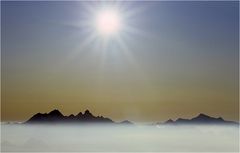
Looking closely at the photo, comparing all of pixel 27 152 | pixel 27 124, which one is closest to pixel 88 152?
pixel 27 152

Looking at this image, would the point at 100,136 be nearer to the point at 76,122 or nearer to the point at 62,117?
the point at 76,122

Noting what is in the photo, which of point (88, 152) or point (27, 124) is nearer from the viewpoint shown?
point (88, 152)

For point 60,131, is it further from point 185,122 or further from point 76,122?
point 185,122

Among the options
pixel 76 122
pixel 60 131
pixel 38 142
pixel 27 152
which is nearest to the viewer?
pixel 27 152

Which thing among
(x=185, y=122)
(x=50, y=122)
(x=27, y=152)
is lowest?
(x=27, y=152)

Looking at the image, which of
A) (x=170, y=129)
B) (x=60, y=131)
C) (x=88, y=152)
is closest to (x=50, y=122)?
(x=60, y=131)

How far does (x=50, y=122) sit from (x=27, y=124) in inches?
1149

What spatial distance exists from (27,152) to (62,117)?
2697 centimetres

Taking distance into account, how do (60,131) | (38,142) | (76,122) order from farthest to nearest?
(60,131)
(76,122)
(38,142)

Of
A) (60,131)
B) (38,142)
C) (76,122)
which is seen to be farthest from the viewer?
(60,131)

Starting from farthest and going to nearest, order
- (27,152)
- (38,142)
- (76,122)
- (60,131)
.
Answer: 1. (60,131)
2. (76,122)
3. (38,142)
4. (27,152)

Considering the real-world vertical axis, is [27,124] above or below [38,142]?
above

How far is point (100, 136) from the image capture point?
148m

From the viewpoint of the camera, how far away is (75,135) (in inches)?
5906
